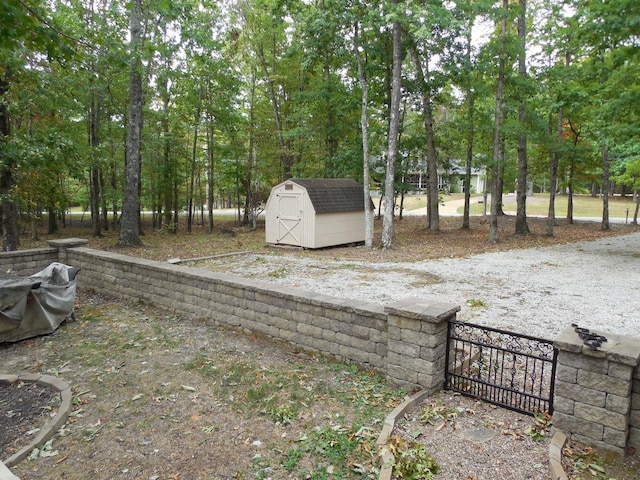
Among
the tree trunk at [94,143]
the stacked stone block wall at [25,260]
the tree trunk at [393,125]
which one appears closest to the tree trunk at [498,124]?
the tree trunk at [393,125]

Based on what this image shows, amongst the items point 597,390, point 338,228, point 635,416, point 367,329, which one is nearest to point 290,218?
Result: point 338,228

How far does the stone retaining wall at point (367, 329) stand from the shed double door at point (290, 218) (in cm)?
641

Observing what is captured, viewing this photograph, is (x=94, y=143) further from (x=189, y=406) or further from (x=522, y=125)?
(x=522, y=125)

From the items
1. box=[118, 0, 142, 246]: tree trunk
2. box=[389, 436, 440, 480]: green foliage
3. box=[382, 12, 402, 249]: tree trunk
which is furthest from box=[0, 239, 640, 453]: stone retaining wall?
box=[382, 12, 402, 249]: tree trunk

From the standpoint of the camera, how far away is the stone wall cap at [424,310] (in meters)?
3.62

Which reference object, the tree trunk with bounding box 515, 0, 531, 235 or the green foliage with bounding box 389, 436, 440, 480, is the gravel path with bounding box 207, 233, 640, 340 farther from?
the tree trunk with bounding box 515, 0, 531, 235

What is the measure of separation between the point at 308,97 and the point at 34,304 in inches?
521

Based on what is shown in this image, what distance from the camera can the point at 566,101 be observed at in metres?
11.2

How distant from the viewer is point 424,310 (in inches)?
148

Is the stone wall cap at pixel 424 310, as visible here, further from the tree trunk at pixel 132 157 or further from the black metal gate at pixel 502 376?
the tree trunk at pixel 132 157

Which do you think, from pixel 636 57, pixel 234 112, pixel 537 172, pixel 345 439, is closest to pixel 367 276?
pixel 345 439

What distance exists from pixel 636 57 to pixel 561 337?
1038 centimetres

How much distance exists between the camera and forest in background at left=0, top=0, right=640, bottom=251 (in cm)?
929

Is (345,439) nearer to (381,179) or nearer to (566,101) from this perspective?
(566,101)
